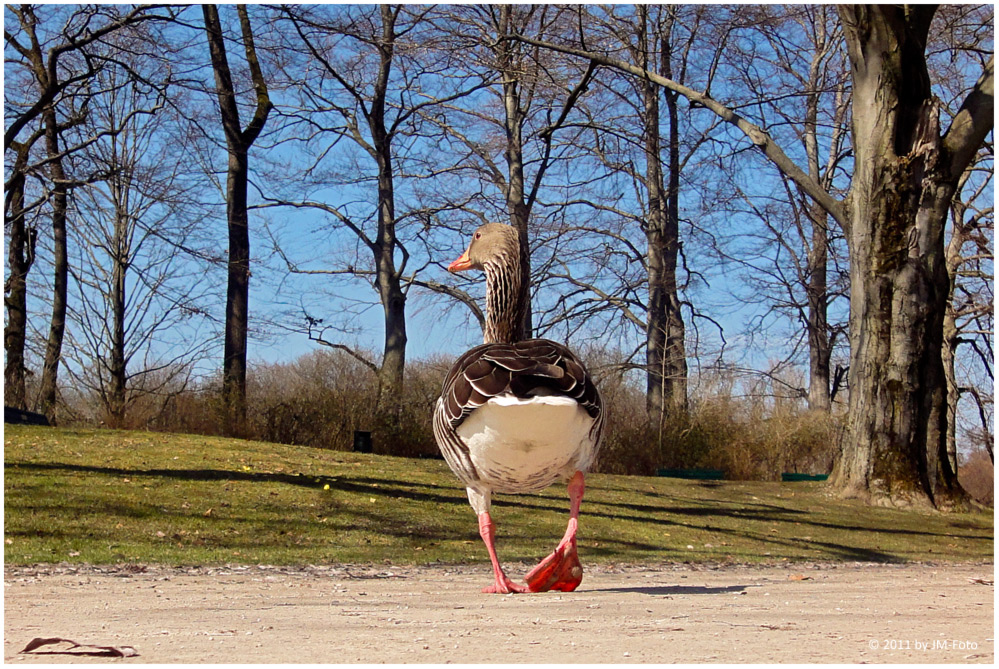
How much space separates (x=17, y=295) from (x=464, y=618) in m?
18.0

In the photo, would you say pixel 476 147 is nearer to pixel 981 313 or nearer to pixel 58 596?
pixel 981 313

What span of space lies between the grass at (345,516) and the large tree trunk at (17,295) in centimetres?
531

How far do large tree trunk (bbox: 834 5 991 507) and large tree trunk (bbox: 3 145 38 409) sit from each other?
1436 centimetres

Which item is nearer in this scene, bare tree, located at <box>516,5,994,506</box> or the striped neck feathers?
the striped neck feathers

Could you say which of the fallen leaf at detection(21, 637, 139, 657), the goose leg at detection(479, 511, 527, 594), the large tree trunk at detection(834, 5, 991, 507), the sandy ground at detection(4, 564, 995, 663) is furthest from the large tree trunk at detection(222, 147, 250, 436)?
the fallen leaf at detection(21, 637, 139, 657)

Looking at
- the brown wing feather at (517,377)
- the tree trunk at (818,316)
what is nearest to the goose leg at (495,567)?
the brown wing feather at (517,377)

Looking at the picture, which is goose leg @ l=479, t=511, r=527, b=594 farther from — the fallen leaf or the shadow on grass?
the shadow on grass

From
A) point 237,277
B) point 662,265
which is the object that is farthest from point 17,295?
point 662,265

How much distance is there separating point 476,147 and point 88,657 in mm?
20957

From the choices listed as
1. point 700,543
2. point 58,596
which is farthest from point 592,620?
point 700,543

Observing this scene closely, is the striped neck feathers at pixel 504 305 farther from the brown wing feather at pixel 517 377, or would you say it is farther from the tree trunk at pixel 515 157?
the tree trunk at pixel 515 157

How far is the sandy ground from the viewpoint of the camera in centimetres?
327

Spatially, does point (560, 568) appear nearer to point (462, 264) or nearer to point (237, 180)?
point (462, 264)

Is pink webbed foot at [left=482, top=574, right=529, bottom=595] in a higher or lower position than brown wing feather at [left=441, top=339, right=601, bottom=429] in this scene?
lower
